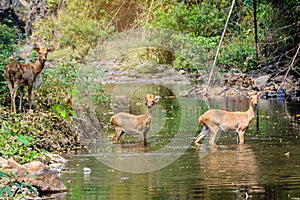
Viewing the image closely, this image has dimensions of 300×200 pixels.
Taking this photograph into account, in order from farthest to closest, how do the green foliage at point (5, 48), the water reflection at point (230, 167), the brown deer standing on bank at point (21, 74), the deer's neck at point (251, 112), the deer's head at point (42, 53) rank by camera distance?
the deer's neck at point (251, 112)
the green foliage at point (5, 48)
the deer's head at point (42, 53)
the brown deer standing on bank at point (21, 74)
the water reflection at point (230, 167)

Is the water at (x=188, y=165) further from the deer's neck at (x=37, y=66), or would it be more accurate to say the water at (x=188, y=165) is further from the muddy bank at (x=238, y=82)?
the muddy bank at (x=238, y=82)

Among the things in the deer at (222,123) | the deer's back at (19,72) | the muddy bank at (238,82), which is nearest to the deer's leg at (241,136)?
the deer at (222,123)

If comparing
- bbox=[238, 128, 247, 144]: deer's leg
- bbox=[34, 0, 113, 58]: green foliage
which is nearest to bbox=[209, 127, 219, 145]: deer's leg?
bbox=[238, 128, 247, 144]: deer's leg

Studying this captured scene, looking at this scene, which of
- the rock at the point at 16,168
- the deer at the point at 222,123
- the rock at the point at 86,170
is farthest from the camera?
the deer at the point at 222,123

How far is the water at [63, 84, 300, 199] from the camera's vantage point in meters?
10.4

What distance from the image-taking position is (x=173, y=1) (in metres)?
33.5

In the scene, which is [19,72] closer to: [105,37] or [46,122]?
[46,122]

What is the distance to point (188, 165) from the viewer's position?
12969 mm

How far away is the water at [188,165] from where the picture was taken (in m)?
10.4

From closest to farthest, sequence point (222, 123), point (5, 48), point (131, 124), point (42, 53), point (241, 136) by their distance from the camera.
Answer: point (42, 53)
point (241, 136)
point (5, 48)
point (222, 123)
point (131, 124)

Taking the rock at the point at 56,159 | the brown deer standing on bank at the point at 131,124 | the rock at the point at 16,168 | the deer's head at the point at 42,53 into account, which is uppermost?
the deer's head at the point at 42,53

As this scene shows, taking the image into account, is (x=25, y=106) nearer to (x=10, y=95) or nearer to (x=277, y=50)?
(x=10, y=95)

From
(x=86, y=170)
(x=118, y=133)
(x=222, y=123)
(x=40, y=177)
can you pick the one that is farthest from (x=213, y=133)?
(x=40, y=177)

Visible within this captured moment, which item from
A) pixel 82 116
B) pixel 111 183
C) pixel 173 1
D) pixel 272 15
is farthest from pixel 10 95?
pixel 173 1
